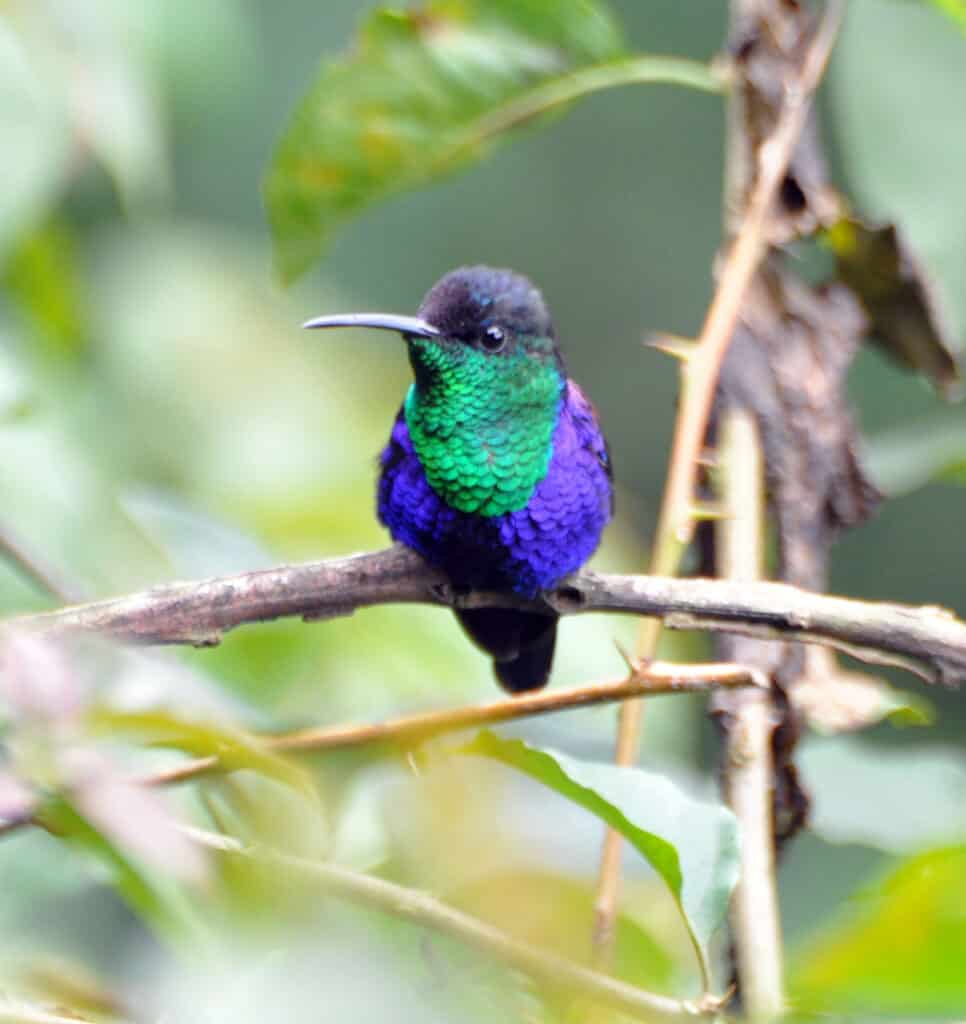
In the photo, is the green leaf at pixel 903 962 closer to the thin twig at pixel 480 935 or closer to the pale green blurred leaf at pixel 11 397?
the thin twig at pixel 480 935

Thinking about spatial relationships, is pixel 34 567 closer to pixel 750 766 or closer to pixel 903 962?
pixel 750 766

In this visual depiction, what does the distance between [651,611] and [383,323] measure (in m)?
0.54

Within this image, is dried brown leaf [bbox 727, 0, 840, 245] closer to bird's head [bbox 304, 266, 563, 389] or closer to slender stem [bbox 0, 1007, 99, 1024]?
bird's head [bbox 304, 266, 563, 389]

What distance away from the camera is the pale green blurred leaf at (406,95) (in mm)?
2402

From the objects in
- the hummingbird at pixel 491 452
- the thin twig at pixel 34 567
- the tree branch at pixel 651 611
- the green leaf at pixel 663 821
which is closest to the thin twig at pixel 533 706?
the tree branch at pixel 651 611

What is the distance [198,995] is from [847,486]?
1.74 m

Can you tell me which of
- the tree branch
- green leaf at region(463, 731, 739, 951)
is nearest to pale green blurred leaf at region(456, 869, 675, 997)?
green leaf at region(463, 731, 739, 951)

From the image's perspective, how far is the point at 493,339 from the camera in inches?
80.1

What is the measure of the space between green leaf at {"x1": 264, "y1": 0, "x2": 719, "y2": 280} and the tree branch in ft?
3.16

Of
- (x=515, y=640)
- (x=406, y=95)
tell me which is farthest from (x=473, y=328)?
(x=406, y=95)

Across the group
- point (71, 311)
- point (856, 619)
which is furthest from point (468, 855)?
point (71, 311)

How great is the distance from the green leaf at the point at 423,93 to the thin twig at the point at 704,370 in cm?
16

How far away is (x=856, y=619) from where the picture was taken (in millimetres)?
1524

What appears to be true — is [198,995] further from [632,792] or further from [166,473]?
[166,473]
